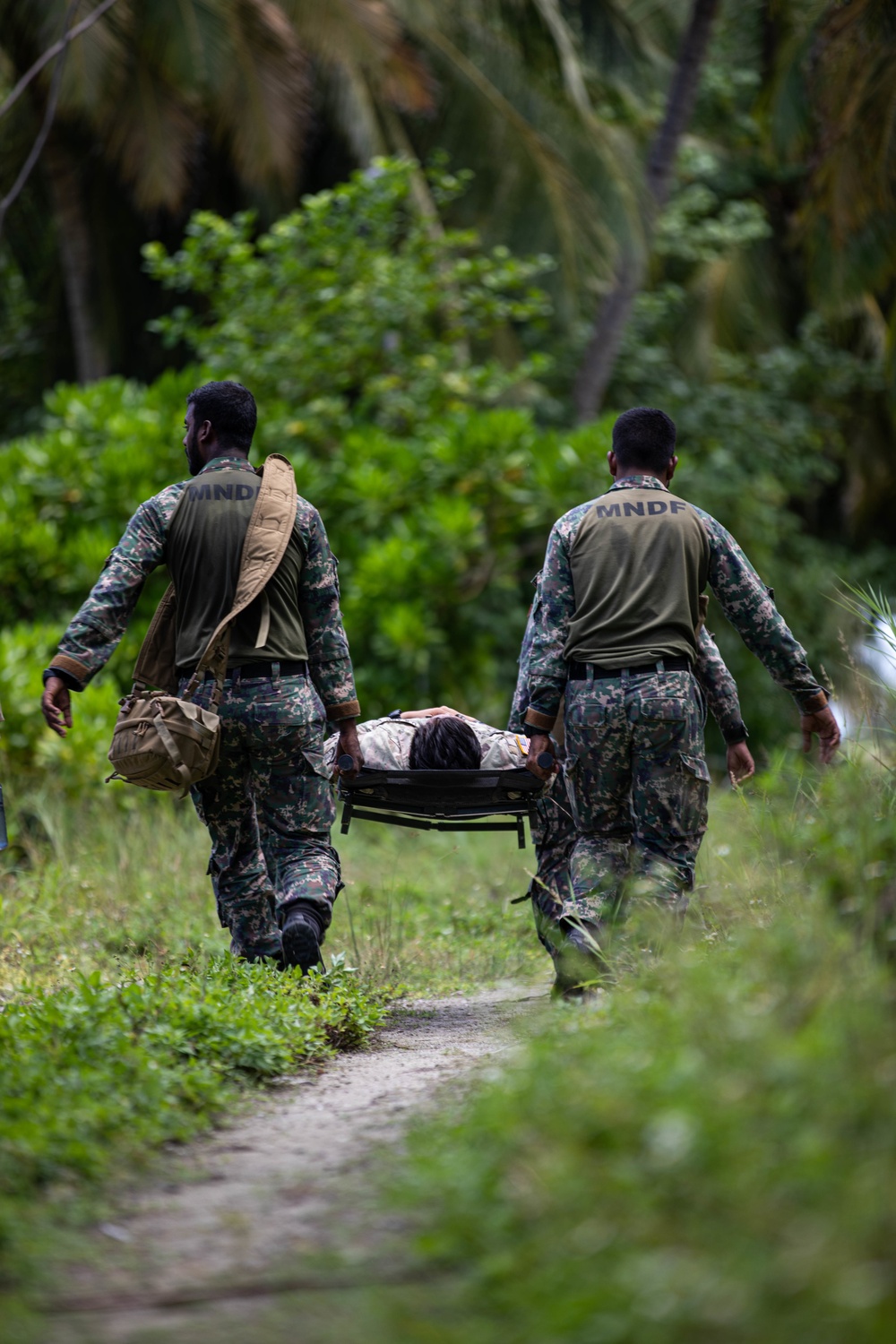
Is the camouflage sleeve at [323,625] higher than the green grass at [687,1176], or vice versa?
the camouflage sleeve at [323,625]

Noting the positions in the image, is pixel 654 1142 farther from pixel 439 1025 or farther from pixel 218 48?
pixel 218 48

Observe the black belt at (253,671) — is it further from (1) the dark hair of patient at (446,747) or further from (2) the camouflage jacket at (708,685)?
(2) the camouflage jacket at (708,685)

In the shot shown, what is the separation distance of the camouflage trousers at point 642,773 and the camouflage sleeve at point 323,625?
937 millimetres

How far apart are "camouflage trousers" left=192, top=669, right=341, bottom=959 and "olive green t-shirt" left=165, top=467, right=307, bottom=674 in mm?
141

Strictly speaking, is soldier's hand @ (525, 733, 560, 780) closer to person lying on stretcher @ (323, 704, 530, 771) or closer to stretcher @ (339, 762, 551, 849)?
stretcher @ (339, 762, 551, 849)

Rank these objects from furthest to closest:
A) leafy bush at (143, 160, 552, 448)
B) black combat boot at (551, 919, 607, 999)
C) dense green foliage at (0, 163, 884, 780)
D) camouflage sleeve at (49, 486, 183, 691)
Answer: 1. leafy bush at (143, 160, 552, 448)
2. dense green foliage at (0, 163, 884, 780)
3. camouflage sleeve at (49, 486, 183, 691)
4. black combat boot at (551, 919, 607, 999)

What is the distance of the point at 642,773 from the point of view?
492 centimetres

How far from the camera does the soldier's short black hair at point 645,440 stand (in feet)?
17.1

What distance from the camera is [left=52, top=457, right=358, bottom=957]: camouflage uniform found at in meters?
5.20

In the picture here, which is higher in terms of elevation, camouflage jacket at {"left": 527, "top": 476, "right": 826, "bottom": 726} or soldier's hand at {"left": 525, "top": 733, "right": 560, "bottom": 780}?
camouflage jacket at {"left": 527, "top": 476, "right": 826, "bottom": 726}

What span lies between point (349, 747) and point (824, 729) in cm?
177

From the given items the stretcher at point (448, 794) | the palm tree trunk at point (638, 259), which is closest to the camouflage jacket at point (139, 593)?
the stretcher at point (448, 794)

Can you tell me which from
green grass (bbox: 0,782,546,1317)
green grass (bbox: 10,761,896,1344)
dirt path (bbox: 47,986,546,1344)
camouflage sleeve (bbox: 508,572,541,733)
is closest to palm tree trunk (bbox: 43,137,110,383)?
green grass (bbox: 0,782,546,1317)

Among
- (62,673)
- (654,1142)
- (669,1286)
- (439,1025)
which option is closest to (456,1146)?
(654,1142)
